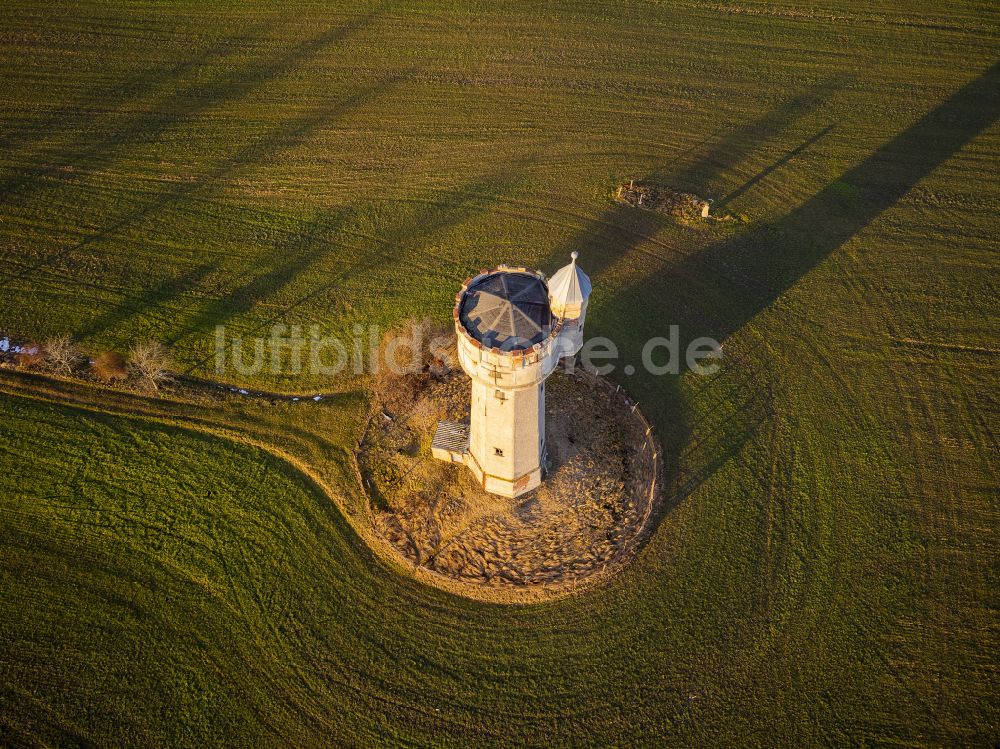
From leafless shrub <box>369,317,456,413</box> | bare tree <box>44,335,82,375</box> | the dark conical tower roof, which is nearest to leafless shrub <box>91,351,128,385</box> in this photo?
bare tree <box>44,335,82,375</box>

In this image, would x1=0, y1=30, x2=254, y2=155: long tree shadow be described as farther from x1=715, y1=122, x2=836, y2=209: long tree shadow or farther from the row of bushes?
x1=715, y1=122, x2=836, y2=209: long tree shadow

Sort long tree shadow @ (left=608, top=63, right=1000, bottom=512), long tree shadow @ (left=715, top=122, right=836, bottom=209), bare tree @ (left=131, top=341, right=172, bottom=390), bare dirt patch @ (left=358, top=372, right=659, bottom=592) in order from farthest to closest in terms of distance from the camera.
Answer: long tree shadow @ (left=715, top=122, right=836, bottom=209), bare tree @ (left=131, top=341, right=172, bottom=390), long tree shadow @ (left=608, top=63, right=1000, bottom=512), bare dirt patch @ (left=358, top=372, right=659, bottom=592)

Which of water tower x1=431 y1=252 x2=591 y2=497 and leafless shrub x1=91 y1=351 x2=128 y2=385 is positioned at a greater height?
water tower x1=431 y1=252 x2=591 y2=497

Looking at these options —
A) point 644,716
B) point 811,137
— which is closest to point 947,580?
point 644,716

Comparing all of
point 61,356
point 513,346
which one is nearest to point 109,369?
point 61,356

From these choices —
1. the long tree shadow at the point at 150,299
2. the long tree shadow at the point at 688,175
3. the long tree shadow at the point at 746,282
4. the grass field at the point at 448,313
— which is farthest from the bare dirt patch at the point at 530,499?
the long tree shadow at the point at 150,299

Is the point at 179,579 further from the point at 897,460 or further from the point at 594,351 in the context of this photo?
the point at 897,460
